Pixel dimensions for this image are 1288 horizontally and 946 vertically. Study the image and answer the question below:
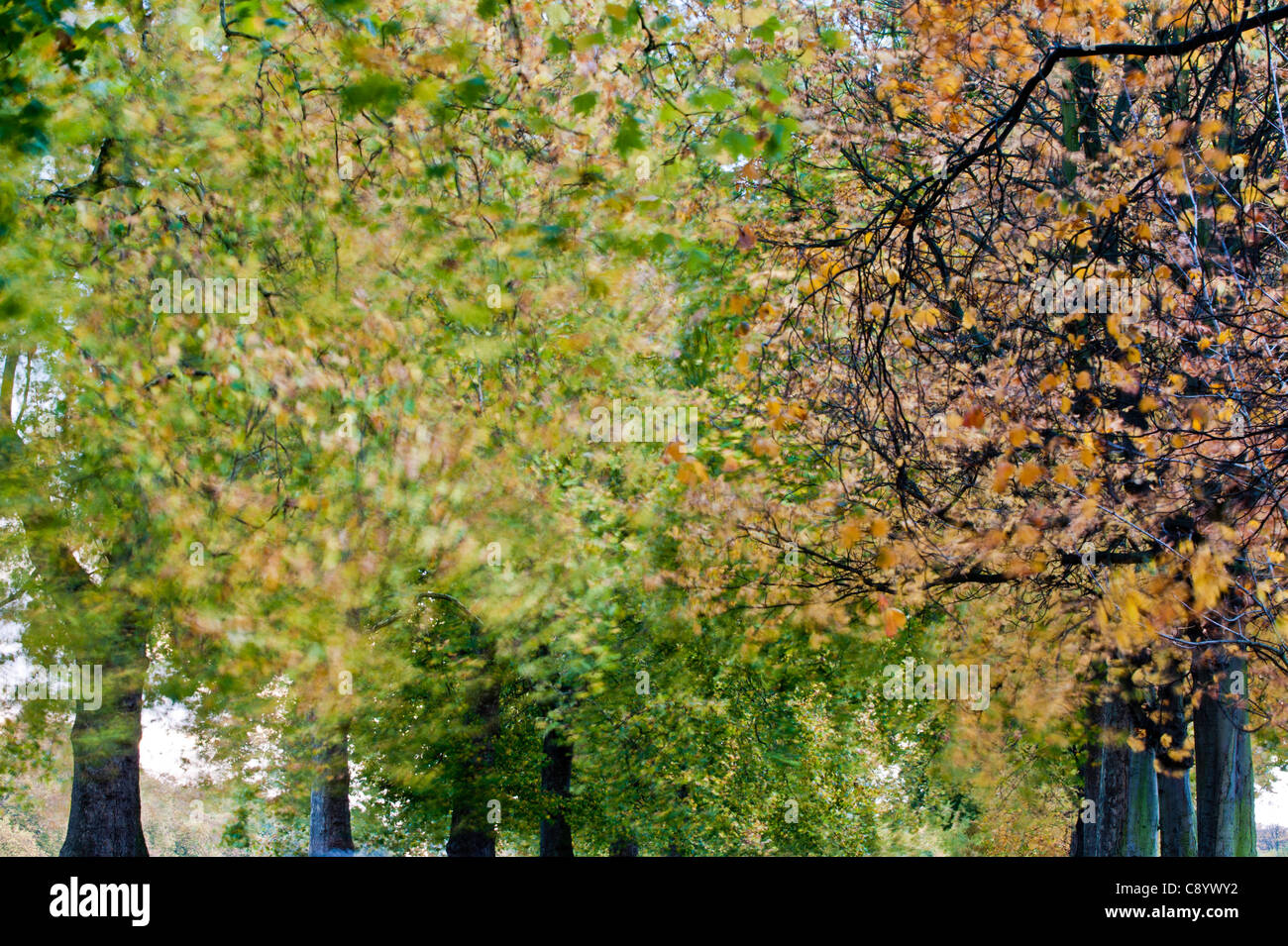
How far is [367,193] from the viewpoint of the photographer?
8.05 meters

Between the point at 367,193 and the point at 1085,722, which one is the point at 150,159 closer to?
the point at 367,193

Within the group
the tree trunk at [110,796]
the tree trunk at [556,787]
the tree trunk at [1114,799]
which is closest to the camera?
the tree trunk at [1114,799]

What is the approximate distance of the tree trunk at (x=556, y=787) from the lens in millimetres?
17891

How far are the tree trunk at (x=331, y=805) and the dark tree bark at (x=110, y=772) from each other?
2315 mm

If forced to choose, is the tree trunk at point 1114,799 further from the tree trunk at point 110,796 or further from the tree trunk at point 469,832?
the tree trunk at point 110,796
